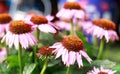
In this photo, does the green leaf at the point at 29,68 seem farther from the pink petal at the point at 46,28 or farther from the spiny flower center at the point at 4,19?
the spiny flower center at the point at 4,19

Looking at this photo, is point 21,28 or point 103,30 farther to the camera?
point 103,30

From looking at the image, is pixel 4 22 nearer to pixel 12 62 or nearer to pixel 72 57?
pixel 12 62

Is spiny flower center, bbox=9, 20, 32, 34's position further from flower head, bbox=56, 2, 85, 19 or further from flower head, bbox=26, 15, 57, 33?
flower head, bbox=56, 2, 85, 19

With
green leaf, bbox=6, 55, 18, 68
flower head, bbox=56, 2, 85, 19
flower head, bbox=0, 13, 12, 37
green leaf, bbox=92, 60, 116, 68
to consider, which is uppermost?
flower head, bbox=56, 2, 85, 19

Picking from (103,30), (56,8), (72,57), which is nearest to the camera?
(72,57)

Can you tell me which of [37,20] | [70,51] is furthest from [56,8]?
[70,51]

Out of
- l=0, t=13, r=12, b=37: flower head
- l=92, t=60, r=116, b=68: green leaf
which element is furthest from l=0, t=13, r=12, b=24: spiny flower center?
l=92, t=60, r=116, b=68: green leaf
